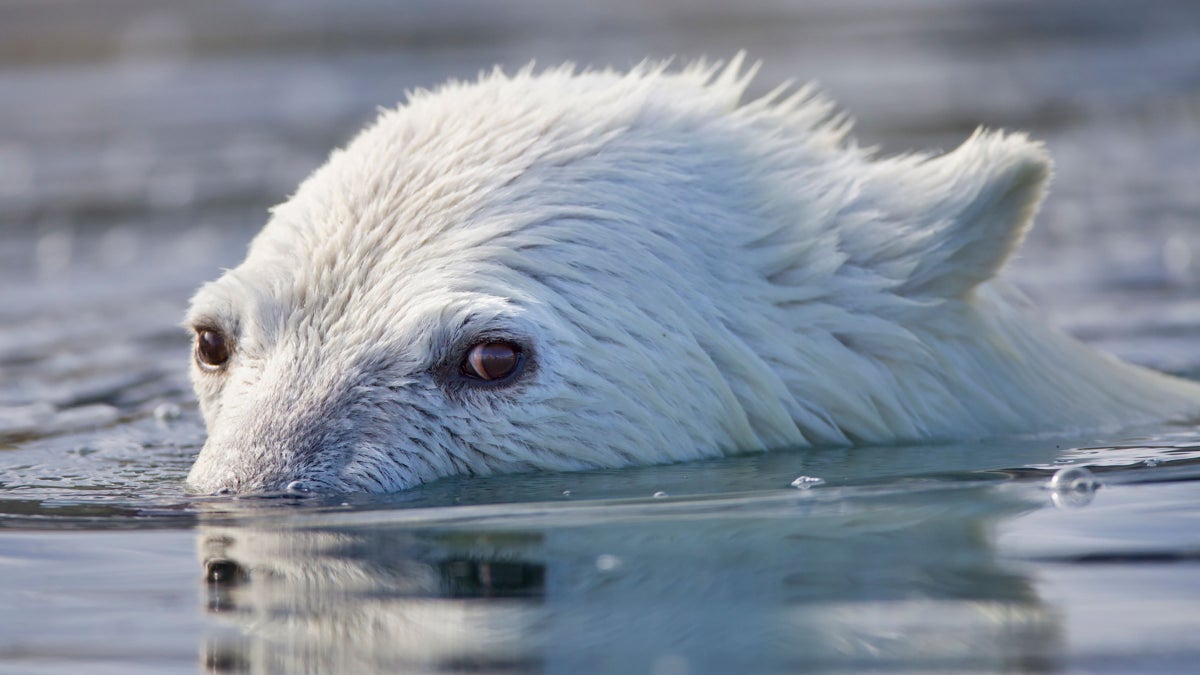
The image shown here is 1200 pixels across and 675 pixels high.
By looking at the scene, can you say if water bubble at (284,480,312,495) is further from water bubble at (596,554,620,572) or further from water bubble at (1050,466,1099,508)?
water bubble at (1050,466,1099,508)

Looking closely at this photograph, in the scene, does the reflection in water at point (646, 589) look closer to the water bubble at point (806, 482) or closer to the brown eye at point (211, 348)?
the water bubble at point (806, 482)

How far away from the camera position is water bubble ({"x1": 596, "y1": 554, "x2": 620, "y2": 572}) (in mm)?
4367

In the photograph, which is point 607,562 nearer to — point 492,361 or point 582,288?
point 492,361

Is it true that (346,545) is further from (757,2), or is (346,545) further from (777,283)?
(757,2)

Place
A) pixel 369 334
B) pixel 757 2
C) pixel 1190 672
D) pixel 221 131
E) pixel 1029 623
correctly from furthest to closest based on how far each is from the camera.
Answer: pixel 757 2 → pixel 221 131 → pixel 369 334 → pixel 1029 623 → pixel 1190 672

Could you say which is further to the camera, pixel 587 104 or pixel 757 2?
pixel 757 2

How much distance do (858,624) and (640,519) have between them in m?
1.17

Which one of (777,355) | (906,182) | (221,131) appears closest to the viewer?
(777,355)

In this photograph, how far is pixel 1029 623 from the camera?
3.79m

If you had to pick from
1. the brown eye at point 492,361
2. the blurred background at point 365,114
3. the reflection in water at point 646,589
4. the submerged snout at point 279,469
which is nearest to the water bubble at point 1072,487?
the reflection in water at point 646,589

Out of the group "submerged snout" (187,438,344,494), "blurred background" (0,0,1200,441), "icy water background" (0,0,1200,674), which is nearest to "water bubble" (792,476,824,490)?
"icy water background" (0,0,1200,674)

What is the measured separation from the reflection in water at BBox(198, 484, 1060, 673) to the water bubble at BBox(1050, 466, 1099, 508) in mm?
144

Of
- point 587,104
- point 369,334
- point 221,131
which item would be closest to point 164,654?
point 369,334

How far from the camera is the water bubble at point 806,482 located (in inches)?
204
